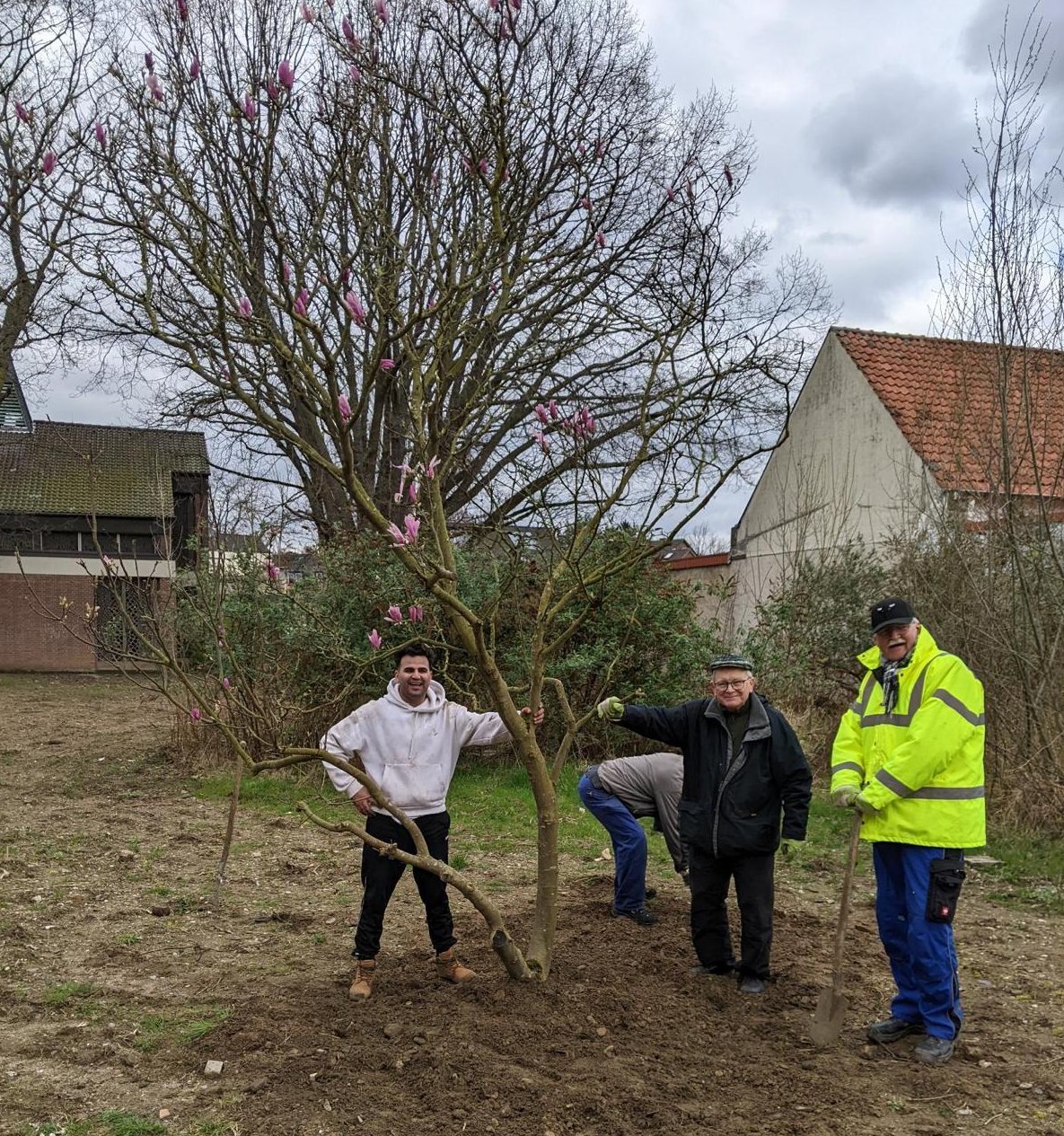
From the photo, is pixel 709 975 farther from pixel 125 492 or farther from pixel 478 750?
pixel 125 492

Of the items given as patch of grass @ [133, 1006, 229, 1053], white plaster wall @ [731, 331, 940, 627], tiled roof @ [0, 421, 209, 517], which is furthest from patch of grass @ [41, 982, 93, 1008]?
tiled roof @ [0, 421, 209, 517]

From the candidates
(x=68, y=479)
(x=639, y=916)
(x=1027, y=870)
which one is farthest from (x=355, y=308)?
(x=68, y=479)

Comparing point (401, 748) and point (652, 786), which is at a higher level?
point (401, 748)

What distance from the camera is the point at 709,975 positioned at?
534 cm

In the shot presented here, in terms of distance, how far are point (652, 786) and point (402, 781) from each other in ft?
5.91

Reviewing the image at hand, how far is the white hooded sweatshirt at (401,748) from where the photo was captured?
513cm

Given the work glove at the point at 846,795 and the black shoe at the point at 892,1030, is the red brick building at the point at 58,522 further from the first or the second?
the black shoe at the point at 892,1030

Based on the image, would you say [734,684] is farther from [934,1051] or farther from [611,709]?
[934,1051]

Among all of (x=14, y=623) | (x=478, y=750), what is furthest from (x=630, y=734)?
(x=14, y=623)

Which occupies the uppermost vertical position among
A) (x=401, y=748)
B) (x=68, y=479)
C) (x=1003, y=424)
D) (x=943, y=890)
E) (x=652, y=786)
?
(x=68, y=479)

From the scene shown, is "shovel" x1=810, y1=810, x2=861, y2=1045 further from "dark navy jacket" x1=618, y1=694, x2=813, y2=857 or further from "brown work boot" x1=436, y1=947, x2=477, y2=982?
"brown work boot" x1=436, y1=947, x2=477, y2=982

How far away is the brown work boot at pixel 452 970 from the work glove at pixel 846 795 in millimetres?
1916

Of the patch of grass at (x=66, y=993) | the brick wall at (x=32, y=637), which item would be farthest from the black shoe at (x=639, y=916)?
the brick wall at (x=32, y=637)

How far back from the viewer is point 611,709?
495cm
